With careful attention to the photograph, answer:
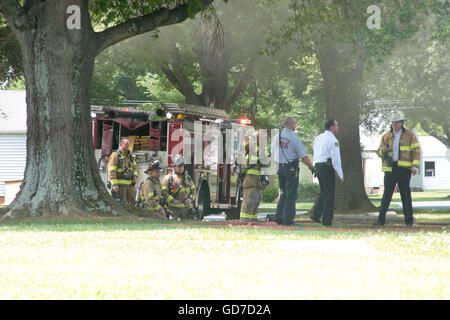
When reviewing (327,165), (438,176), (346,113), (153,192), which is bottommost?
(153,192)

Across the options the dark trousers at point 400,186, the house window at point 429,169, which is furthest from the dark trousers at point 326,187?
the house window at point 429,169

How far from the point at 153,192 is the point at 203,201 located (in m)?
2.19

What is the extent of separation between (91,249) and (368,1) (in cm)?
1106

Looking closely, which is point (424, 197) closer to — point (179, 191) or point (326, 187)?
point (179, 191)

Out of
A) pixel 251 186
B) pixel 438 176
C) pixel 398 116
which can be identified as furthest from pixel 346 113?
pixel 438 176

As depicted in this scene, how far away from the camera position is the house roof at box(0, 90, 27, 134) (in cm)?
4253

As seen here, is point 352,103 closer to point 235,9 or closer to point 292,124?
point 235,9

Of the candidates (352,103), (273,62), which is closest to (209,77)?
(273,62)

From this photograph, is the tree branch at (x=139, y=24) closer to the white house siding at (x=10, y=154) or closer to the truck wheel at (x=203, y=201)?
the truck wheel at (x=203, y=201)

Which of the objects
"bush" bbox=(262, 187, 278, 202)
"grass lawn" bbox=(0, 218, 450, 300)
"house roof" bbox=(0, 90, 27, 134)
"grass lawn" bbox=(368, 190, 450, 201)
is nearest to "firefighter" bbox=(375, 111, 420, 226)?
"grass lawn" bbox=(0, 218, 450, 300)

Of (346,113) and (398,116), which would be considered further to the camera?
(346,113)

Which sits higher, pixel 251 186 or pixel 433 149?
pixel 433 149

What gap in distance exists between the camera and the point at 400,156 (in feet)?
44.2

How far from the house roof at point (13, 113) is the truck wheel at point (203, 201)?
83.9ft
